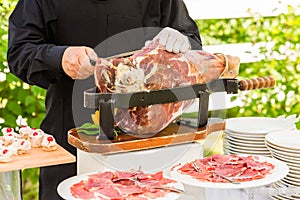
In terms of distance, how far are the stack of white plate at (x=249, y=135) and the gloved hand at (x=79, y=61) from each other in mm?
632

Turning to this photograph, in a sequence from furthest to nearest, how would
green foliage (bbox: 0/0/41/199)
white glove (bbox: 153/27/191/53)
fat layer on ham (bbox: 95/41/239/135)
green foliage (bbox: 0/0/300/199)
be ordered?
green foliage (bbox: 0/0/300/199) < green foliage (bbox: 0/0/41/199) < white glove (bbox: 153/27/191/53) < fat layer on ham (bbox: 95/41/239/135)

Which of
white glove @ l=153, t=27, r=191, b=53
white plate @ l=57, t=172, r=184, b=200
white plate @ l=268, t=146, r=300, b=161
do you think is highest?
white glove @ l=153, t=27, r=191, b=53

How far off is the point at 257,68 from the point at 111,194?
3016mm

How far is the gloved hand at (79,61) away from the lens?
1901mm

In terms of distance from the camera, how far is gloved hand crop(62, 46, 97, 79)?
190 cm

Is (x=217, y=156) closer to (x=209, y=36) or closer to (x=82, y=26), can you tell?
(x=82, y=26)

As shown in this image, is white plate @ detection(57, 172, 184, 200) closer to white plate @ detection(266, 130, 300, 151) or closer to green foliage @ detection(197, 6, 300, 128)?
white plate @ detection(266, 130, 300, 151)

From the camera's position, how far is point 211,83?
201 cm

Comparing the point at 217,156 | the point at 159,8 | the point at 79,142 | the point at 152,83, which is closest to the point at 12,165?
the point at 79,142

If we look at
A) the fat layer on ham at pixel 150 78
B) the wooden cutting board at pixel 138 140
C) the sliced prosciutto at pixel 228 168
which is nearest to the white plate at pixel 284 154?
the sliced prosciutto at pixel 228 168

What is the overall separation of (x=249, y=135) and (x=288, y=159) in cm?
22

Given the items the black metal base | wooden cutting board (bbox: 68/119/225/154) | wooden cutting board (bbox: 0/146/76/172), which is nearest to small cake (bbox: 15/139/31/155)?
wooden cutting board (bbox: 0/146/76/172)

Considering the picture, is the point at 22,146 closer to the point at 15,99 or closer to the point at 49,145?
the point at 49,145

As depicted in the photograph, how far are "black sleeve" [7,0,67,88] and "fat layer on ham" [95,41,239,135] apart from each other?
291mm
